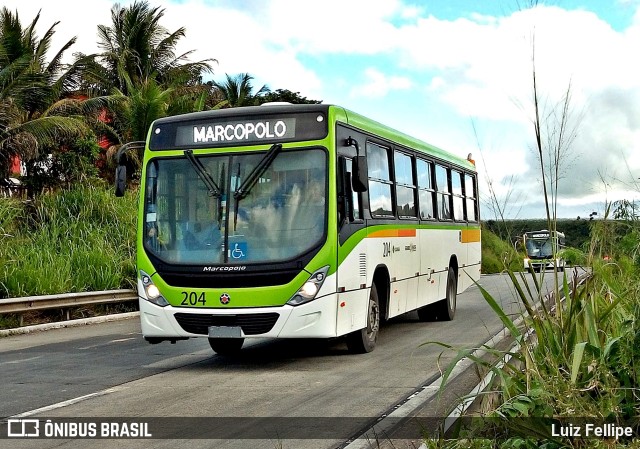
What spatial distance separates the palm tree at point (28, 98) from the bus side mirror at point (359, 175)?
66.3ft

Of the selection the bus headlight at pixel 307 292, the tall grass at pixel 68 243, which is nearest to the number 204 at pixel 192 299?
the bus headlight at pixel 307 292

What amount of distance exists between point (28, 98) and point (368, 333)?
76.4 ft

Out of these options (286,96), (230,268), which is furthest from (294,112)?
(286,96)

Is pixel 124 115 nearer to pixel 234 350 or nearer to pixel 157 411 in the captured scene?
pixel 234 350

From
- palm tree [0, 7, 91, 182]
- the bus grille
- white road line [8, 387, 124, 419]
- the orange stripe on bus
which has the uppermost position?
palm tree [0, 7, 91, 182]

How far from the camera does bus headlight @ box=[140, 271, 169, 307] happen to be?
10.9m

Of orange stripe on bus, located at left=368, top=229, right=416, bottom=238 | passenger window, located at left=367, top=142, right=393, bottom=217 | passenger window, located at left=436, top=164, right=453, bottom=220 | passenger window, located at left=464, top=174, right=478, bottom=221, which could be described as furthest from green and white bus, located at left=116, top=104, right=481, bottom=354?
passenger window, located at left=464, top=174, right=478, bottom=221

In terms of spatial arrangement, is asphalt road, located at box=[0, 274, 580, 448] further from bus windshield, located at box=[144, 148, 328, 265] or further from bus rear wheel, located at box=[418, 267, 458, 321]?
bus rear wheel, located at box=[418, 267, 458, 321]

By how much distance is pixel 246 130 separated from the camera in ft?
36.5

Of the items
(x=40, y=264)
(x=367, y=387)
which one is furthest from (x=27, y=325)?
(x=367, y=387)

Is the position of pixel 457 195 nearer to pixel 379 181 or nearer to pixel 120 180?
pixel 379 181

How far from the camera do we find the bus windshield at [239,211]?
1070 centimetres

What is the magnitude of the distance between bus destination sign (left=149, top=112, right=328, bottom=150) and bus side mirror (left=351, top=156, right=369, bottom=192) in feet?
1.84

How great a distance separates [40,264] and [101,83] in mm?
23092
